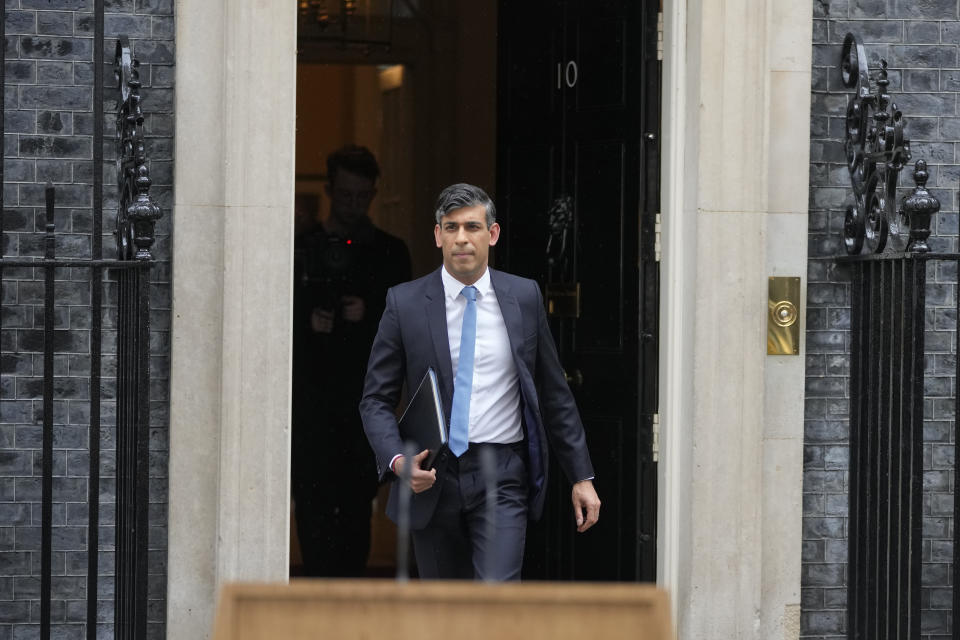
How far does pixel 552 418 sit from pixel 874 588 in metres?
1.44

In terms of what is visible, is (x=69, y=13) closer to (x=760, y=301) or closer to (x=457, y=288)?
(x=457, y=288)

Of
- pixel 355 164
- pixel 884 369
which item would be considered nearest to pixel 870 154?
pixel 884 369

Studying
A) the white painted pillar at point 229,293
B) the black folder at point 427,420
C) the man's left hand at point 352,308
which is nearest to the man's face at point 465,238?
the black folder at point 427,420

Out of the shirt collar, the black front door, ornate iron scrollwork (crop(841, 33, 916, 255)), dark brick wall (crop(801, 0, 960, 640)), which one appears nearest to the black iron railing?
ornate iron scrollwork (crop(841, 33, 916, 255))

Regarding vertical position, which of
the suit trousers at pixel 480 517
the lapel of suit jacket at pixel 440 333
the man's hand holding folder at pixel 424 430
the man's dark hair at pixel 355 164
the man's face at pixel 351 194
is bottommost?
the suit trousers at pixel 480 517

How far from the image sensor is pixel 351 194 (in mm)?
7840

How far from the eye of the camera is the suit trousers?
15.7ft

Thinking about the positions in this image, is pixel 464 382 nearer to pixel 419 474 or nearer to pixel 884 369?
pixel 419 474

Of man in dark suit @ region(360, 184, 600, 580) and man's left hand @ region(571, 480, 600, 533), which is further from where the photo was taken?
man's left hand @ region(571, 480, 600, 533)

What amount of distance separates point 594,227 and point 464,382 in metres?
2.16

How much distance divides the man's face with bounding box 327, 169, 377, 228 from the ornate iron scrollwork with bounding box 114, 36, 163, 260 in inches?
94.6

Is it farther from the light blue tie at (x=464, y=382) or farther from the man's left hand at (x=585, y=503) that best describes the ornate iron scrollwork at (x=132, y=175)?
the man's left hand at (x=585, y=503)

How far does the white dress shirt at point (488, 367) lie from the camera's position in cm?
480

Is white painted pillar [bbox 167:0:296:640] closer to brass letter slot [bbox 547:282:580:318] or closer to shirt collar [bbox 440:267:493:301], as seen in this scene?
shirt collar [bbox 440:267:493:301]
